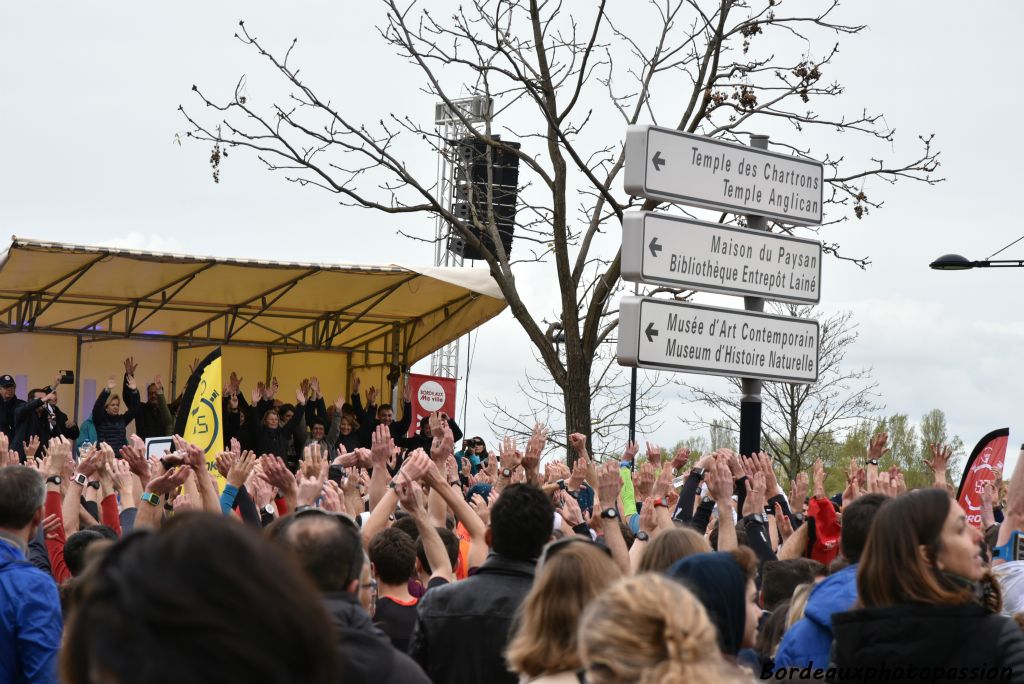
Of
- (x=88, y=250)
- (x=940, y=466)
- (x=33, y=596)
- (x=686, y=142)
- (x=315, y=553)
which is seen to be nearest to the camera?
(x=315, y=553)

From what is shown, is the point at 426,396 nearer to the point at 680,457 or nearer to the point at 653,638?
the point at 680,457

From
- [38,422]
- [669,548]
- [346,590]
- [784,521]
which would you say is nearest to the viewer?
[346,590]

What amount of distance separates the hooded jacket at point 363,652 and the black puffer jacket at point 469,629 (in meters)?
1.20

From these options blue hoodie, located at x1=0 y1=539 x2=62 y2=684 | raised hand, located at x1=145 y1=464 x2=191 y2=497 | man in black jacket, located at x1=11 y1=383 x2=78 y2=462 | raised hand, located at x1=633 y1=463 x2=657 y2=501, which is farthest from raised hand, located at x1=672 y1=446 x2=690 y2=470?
man in black jacket, located at x1=11 y1=383 x2=78 y2=462

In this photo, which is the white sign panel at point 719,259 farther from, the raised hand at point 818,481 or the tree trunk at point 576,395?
the tree trunk at point 576,395

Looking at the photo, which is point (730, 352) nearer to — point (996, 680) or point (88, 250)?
point (996, 680)

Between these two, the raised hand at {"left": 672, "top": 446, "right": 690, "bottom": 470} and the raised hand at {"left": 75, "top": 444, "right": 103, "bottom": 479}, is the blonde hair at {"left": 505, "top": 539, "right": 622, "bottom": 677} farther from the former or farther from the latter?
the raised hand at {"left": 672, "top": 446, "right": 690, "bottom": 470}

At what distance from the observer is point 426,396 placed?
2016 cm

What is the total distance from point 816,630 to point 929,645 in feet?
2.38

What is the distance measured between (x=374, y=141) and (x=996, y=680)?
11368 mm

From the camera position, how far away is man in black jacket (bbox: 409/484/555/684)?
4.26m

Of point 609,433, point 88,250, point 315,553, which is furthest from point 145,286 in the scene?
point 315,553

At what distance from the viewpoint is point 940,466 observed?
773 centimetres

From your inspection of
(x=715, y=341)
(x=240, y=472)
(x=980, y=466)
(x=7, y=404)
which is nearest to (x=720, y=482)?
(x=715, y=341)
